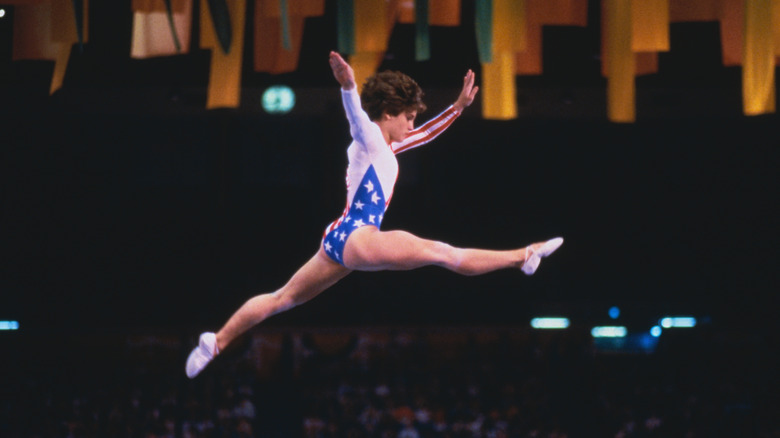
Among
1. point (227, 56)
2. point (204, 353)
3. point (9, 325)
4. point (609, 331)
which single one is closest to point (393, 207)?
point (609, 331)

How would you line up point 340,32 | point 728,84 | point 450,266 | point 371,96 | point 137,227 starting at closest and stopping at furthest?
point 450,266 < point 371,96 < point 340,32 < point 728,84 < point 137,227

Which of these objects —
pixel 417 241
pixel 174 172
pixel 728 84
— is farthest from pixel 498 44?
pixel 174 172

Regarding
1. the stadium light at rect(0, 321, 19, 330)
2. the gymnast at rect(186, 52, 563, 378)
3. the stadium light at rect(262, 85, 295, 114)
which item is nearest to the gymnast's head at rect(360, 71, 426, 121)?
the gymnast at rect(186, 52, 563, 378)

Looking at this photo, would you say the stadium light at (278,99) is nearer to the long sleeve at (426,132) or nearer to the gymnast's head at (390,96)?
the long sleeve at (426,132)

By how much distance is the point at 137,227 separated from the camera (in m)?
9.90

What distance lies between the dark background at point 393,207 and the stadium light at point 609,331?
0.15 meters

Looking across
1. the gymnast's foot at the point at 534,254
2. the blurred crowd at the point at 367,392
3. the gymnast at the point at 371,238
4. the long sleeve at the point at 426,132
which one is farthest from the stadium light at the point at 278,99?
the gymnast's foot at the point at 534,254

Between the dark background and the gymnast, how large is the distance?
16.8 feet

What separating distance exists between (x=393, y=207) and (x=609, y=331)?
3.03 metres

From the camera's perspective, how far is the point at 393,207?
393 inches

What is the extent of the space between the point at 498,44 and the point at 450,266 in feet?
7.36

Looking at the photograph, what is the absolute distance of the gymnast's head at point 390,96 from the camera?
161 inches

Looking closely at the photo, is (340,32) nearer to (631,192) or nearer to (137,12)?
(137,12)

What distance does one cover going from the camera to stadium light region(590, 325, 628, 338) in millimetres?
10250
